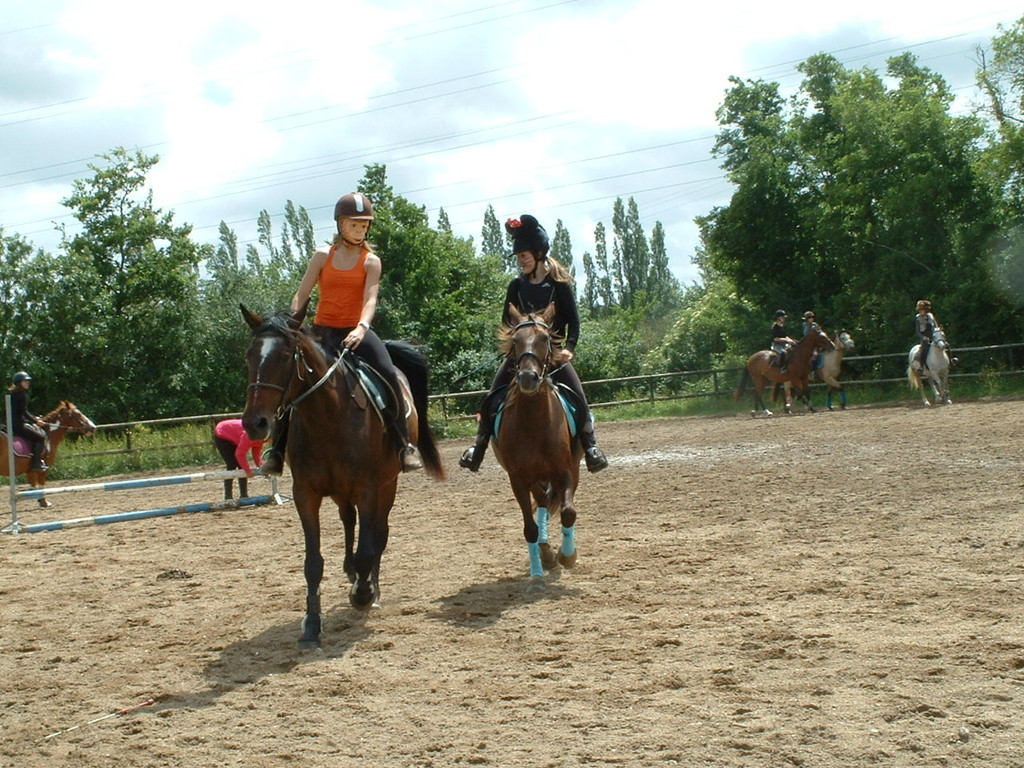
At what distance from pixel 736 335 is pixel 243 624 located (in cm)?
3558

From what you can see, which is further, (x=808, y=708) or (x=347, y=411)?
(x=347, y=411)

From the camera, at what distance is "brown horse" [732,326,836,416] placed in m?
28.5

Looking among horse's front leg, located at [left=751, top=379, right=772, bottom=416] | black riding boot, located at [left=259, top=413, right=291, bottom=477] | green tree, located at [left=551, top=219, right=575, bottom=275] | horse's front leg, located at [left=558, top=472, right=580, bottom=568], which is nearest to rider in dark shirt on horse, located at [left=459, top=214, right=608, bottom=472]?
horse's front leg, located at [left=558, top=472, right=580, bottom=568]

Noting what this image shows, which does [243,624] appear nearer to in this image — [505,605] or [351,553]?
[351,553]

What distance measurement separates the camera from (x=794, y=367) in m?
29.0

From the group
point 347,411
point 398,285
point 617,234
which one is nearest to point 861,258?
point 398,285

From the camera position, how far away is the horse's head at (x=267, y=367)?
593 centimetres

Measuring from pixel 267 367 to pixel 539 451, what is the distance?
269 cm

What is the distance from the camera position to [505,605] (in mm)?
7332

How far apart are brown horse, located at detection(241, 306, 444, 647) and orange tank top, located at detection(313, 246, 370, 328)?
0.40m

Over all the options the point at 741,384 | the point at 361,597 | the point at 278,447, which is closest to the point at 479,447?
the point at 361,597

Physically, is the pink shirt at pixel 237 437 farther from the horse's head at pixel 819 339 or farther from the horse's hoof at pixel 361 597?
the horse's head at pixel 819 339

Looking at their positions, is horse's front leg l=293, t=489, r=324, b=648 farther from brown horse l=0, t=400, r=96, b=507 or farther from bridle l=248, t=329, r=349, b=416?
brown horse l=0, t=400, r=96, b=507

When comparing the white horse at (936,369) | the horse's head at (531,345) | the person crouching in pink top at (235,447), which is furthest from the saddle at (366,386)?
the white horse at (936,369)
